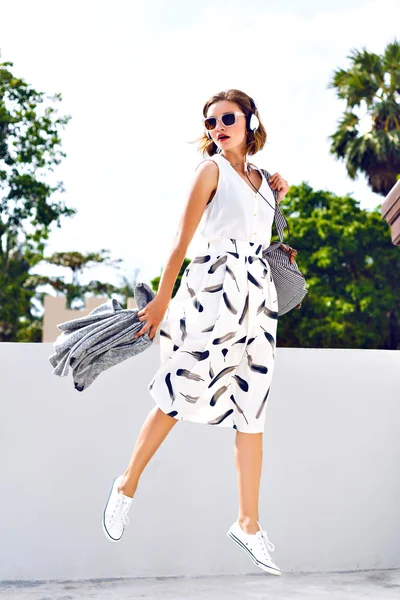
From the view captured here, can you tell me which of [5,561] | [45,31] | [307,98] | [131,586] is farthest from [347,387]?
[307,98]

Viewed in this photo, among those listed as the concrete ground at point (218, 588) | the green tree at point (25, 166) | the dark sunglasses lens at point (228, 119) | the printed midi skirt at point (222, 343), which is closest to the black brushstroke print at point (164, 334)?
the printed midi skirt at point (222, 343)

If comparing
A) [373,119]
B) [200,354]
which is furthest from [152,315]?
[373,119]

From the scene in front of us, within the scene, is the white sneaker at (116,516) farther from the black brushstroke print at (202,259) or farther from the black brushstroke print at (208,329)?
the black brushstroke print at (202,259)

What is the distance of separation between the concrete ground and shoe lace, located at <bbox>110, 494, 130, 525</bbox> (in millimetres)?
902

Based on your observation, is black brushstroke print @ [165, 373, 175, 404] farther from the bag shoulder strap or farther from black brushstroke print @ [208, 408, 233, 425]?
the bag shoulder strap

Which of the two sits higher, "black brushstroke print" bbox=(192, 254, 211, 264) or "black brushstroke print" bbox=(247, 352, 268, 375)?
"black brushstroke print" bbox=(192, 254, 211, 264)

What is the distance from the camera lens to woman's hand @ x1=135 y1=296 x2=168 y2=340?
2895mm

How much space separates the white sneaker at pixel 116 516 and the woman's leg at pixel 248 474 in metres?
0.40

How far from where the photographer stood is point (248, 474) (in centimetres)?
291

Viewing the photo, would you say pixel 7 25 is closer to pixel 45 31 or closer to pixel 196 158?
pixel 45 31

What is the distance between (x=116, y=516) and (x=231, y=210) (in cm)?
113

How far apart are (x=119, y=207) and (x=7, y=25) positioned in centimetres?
1696

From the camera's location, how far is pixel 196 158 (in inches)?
124

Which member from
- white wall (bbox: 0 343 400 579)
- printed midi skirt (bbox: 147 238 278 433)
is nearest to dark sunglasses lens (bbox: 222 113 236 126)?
printed midi skirt (bbox: 147 238 278 433)
